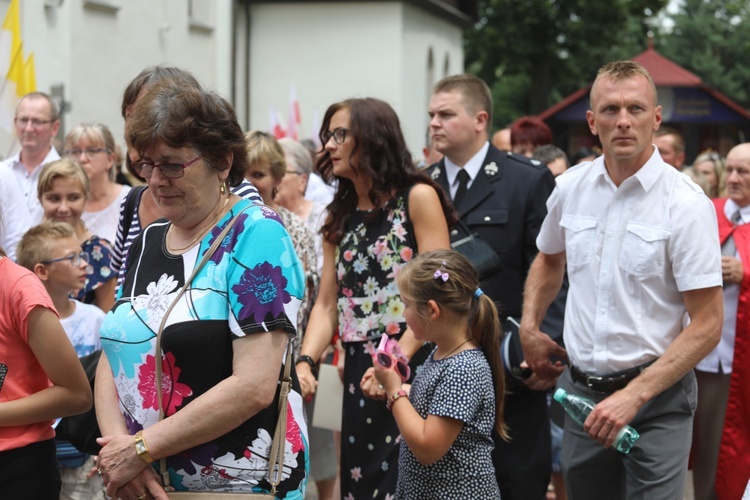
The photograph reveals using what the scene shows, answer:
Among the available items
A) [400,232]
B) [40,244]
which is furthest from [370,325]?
[40,244]

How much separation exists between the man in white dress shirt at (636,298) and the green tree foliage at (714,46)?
45.0m

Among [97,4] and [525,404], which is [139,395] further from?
[97,4]

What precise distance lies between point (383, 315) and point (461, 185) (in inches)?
47.8

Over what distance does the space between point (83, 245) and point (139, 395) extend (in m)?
3.09

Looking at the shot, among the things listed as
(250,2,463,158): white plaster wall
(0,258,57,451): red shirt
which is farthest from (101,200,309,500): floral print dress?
(250,2,463,158): white plaster wall

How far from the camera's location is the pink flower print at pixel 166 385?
118 inches

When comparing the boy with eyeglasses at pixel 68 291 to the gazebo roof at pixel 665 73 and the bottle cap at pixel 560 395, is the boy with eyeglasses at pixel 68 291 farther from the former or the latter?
the gazebo roof at pixel 665 73

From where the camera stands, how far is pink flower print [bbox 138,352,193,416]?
118 inches

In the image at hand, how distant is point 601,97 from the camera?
4281 millimetres

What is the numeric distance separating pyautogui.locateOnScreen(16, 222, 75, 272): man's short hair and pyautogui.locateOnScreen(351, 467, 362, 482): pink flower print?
5.70ft

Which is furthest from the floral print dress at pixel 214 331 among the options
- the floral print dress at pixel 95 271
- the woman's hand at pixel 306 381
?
the floral print dress at pixel 95 271

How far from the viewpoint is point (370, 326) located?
191 inches

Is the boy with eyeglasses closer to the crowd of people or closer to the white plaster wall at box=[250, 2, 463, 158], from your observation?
the crowd of people

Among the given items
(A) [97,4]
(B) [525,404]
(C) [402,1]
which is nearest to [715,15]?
(C) [402,1]
